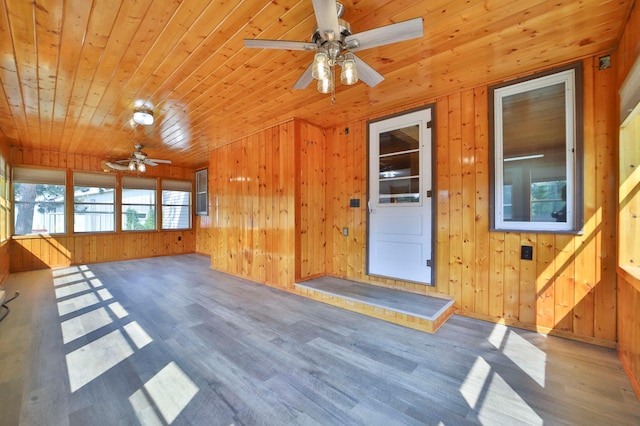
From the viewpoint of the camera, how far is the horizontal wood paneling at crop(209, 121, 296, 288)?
418 cm

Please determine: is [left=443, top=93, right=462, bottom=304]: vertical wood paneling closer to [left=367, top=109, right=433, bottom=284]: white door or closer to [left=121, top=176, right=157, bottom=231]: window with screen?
[left=367, top=109, right=433, bottom=284]: white door

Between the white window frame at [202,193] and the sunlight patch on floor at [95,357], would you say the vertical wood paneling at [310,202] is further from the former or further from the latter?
the white window frame at [202,193]

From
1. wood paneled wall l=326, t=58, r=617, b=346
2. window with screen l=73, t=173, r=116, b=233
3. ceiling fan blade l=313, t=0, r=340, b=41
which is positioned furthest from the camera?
window with screen l=73, t=173, r=116, b=233

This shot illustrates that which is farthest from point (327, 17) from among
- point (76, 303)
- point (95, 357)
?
point (76, 303)

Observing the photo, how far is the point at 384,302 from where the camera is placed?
3156mm

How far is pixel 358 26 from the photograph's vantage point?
2100mm

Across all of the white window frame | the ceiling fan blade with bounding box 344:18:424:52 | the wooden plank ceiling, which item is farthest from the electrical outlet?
the white window frame

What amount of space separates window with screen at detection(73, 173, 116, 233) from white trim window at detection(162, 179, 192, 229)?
4.01ft

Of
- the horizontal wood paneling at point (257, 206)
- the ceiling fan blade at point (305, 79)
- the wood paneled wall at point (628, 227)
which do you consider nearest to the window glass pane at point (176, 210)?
the horizontal wood paneling at point (257, 206)

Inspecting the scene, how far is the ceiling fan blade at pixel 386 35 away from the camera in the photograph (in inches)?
61.0

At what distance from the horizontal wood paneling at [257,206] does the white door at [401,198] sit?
4.13 ft

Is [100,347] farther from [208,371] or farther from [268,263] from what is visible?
[268,263]

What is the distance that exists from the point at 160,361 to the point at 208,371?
48 centimetres

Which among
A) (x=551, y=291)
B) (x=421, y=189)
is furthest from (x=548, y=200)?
(x=421, y=189)
